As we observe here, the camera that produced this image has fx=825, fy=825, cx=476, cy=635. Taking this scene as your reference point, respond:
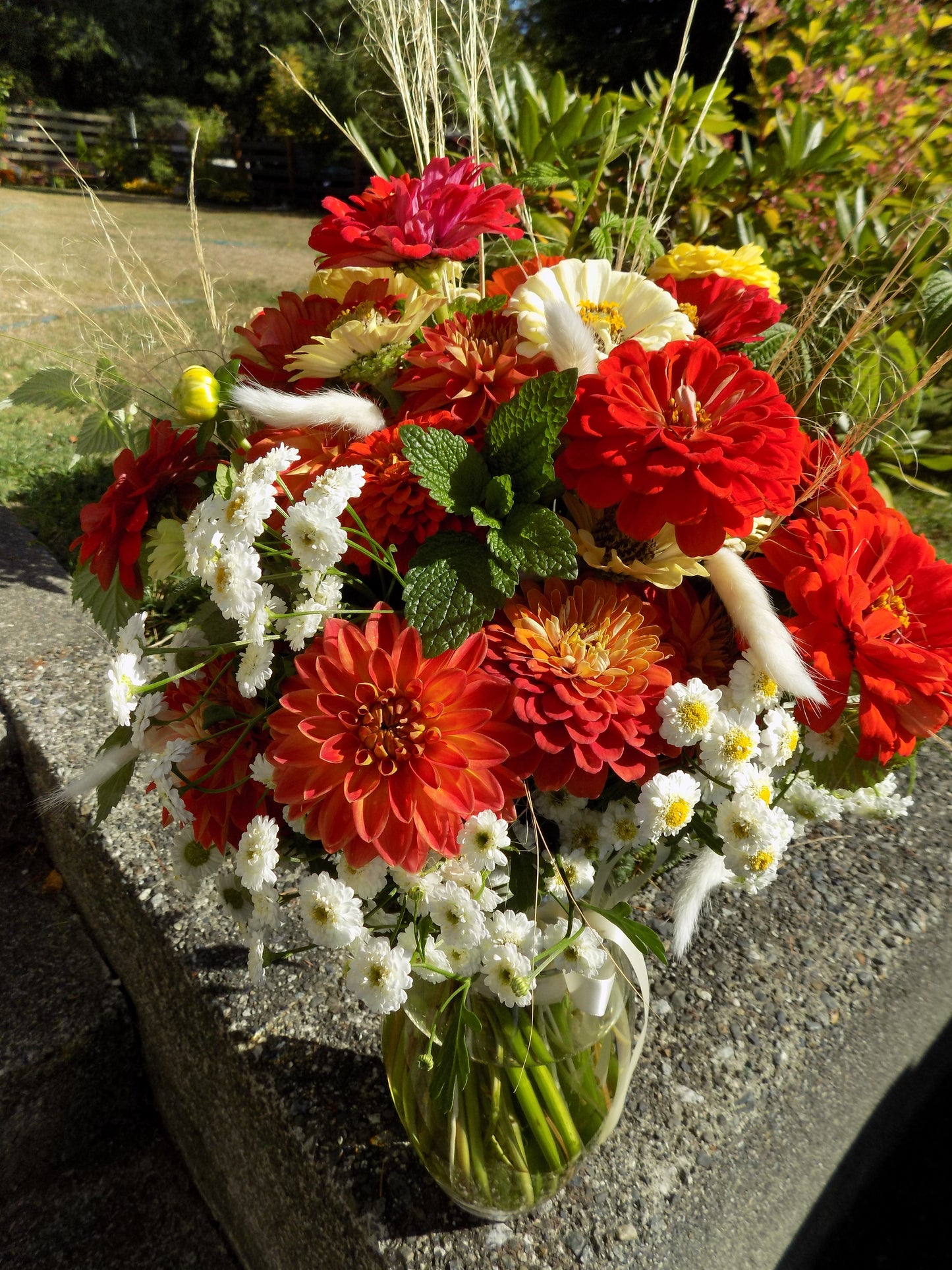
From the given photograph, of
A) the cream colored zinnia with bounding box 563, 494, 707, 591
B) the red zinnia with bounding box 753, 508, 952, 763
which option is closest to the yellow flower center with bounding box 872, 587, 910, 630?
the red zinnia with bounding box 753, 508, 952, 763

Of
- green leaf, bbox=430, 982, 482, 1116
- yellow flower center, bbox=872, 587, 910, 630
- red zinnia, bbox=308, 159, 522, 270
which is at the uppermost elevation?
red zinnia, bbox=308, 159, 522, 270

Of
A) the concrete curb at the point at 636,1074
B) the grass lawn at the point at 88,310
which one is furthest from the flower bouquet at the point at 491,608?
the concrete curb at the point at 636,1074

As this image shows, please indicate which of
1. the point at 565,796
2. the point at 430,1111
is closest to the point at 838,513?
the point at 565,796

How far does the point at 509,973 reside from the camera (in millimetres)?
580

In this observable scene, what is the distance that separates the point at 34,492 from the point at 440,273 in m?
2.69

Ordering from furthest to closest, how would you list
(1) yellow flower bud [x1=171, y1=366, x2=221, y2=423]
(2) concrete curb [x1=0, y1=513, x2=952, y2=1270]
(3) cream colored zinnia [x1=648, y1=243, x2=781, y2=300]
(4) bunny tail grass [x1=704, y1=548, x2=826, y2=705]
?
(2) concrete curb [x1=0, y1=513, x2=952, y2=1270] < (3) cream colored zinnia [x1=648, y1=243, x2=781, y2=300] < (1) yellow flower bud [x1=171, y1=366, x2=221, y2=423] < (4) bunny tail grass [x1=704, y1=548, x2=826, y2=705]

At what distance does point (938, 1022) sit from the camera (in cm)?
128

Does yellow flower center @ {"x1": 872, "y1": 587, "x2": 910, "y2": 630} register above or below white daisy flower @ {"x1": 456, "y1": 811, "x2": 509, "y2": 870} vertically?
above

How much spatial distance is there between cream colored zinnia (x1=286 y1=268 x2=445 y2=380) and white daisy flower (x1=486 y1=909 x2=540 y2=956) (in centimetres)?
42

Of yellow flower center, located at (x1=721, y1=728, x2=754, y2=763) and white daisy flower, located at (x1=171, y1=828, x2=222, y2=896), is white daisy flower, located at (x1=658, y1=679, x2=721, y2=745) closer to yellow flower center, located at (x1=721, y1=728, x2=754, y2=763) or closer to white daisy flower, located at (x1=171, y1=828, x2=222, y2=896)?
yellow flower center, located at (x1=721, y1=728, x2=754, y2=763)

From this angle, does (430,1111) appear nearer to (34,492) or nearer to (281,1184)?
(281,1184)

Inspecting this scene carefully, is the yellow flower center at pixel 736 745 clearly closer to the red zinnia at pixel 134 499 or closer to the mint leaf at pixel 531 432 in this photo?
the mint leaf at pixel 531 432

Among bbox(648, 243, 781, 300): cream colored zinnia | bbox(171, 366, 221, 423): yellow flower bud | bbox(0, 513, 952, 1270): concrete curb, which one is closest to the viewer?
bbox(171, 366, 221, 423): yellow flower bud

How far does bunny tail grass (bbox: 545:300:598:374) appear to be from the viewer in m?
0.53
